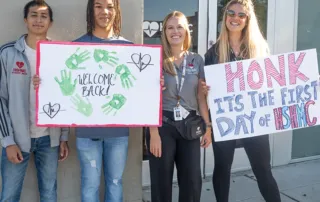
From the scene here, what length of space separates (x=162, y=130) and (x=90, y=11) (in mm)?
1001

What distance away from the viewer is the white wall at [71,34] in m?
2.76

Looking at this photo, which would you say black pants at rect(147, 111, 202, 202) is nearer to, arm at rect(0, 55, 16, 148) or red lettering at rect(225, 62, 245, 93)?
red lettering at rect(225, 62, 245, 93)

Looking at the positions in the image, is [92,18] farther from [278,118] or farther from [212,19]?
[212,19]

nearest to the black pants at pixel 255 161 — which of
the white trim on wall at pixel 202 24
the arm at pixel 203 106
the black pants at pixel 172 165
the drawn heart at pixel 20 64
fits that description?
the arm at pixel 203 106

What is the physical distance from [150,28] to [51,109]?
184 cm

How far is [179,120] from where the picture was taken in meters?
2.61

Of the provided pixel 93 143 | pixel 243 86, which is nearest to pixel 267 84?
pixel 243 86

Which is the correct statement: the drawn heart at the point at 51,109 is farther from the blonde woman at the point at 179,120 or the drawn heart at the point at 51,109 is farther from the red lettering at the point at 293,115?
the red lettering at the point at 293,115

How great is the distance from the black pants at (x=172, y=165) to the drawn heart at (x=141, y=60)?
47cm

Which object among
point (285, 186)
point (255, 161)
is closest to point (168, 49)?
point (255, 161)

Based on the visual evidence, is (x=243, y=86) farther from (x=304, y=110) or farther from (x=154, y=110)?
(x=154, y=110)

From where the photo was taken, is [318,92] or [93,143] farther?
[318,92]

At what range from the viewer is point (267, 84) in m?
2.78

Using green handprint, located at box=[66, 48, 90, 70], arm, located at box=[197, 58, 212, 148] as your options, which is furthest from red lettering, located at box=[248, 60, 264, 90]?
green handprint, located at box=[66, 48, 90, 70]
